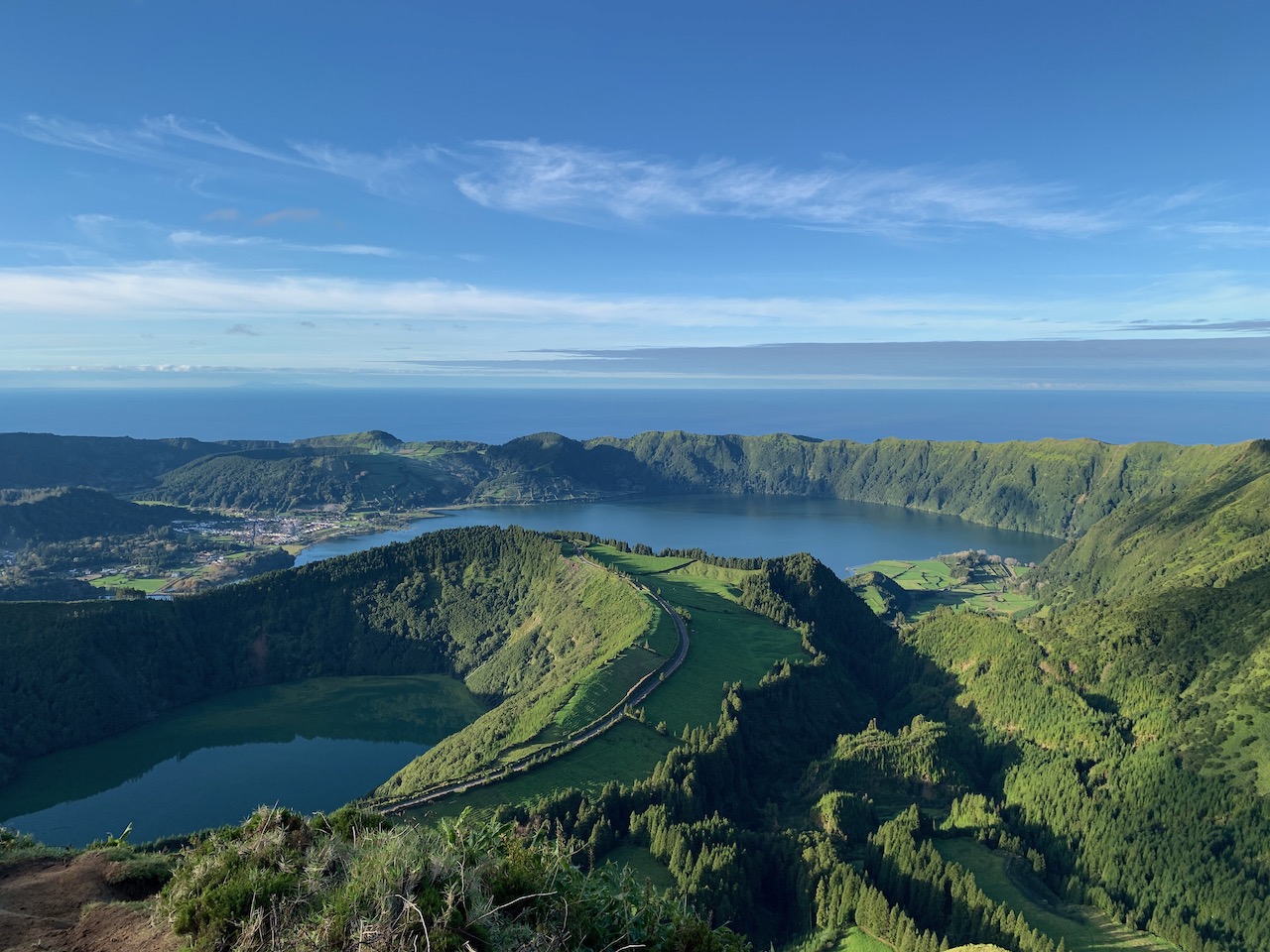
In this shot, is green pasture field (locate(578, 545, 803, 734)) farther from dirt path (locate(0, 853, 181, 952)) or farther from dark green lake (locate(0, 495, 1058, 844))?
dirt path (locate(0, 853, 181, 952))

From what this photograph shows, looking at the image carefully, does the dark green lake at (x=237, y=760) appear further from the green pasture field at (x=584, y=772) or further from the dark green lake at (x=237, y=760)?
A: the green pasture field at (x=584, y=772)

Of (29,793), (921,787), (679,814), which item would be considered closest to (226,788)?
(29,793)

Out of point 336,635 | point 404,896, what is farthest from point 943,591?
point 404,896

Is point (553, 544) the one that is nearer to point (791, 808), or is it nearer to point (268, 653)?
point (268, 653)

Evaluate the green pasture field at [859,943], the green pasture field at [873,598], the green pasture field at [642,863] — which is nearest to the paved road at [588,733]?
the green pasture field at [642,863]

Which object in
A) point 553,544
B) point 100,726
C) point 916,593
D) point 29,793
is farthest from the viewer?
point 916,593

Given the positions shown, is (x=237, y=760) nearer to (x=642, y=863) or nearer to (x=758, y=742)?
(x=642, y=863)

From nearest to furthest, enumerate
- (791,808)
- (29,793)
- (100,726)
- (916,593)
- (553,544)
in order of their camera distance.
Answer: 1. (791,808)
2. (29,793)
3. (100,726)
4. (553,544)
5. (916,593)
